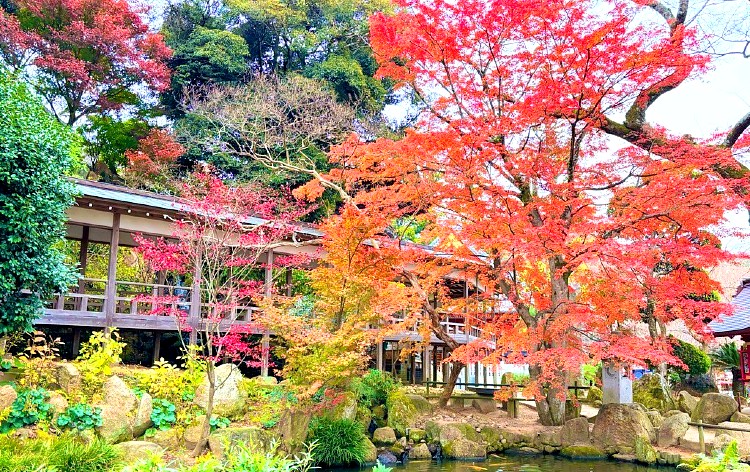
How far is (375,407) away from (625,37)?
27.1 ft

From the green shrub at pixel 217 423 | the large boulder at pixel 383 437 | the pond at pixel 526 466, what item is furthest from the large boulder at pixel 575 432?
the green shrub at pixel 217 423

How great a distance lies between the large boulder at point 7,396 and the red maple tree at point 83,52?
12.7 meters

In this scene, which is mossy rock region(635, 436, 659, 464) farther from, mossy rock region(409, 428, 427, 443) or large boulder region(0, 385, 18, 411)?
large boulder region(0, 385, 18, 411)

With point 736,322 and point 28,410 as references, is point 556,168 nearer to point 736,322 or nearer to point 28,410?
point 736,322

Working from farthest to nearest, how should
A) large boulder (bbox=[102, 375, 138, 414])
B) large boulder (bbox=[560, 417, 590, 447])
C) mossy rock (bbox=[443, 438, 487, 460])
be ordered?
large boulder (bbox=[560, 417, 590, 447]) → mossy rock (bbox=[443, 438, 487, 460]) → large boulder (bbox=[102, 375, 138, 414])

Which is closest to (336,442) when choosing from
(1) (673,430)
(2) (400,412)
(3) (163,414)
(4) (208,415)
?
(2) (400,412)

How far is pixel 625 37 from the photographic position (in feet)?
33.3

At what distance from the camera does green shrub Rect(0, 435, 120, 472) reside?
236 inches

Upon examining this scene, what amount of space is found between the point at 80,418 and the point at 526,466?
7359mm

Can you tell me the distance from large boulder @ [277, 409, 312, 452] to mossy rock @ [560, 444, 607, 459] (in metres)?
5.29

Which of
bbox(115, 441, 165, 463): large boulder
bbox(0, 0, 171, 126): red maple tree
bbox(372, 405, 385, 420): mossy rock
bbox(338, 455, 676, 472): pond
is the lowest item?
bbox(338, 455, 676, 472): pond

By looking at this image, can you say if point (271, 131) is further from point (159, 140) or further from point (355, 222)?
point (355, 222)

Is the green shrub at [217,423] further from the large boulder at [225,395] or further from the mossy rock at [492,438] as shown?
the mossy rock at [492,438]

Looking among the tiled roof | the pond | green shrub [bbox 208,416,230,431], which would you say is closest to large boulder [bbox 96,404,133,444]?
green shrub [bbox 208,416,230,431]
